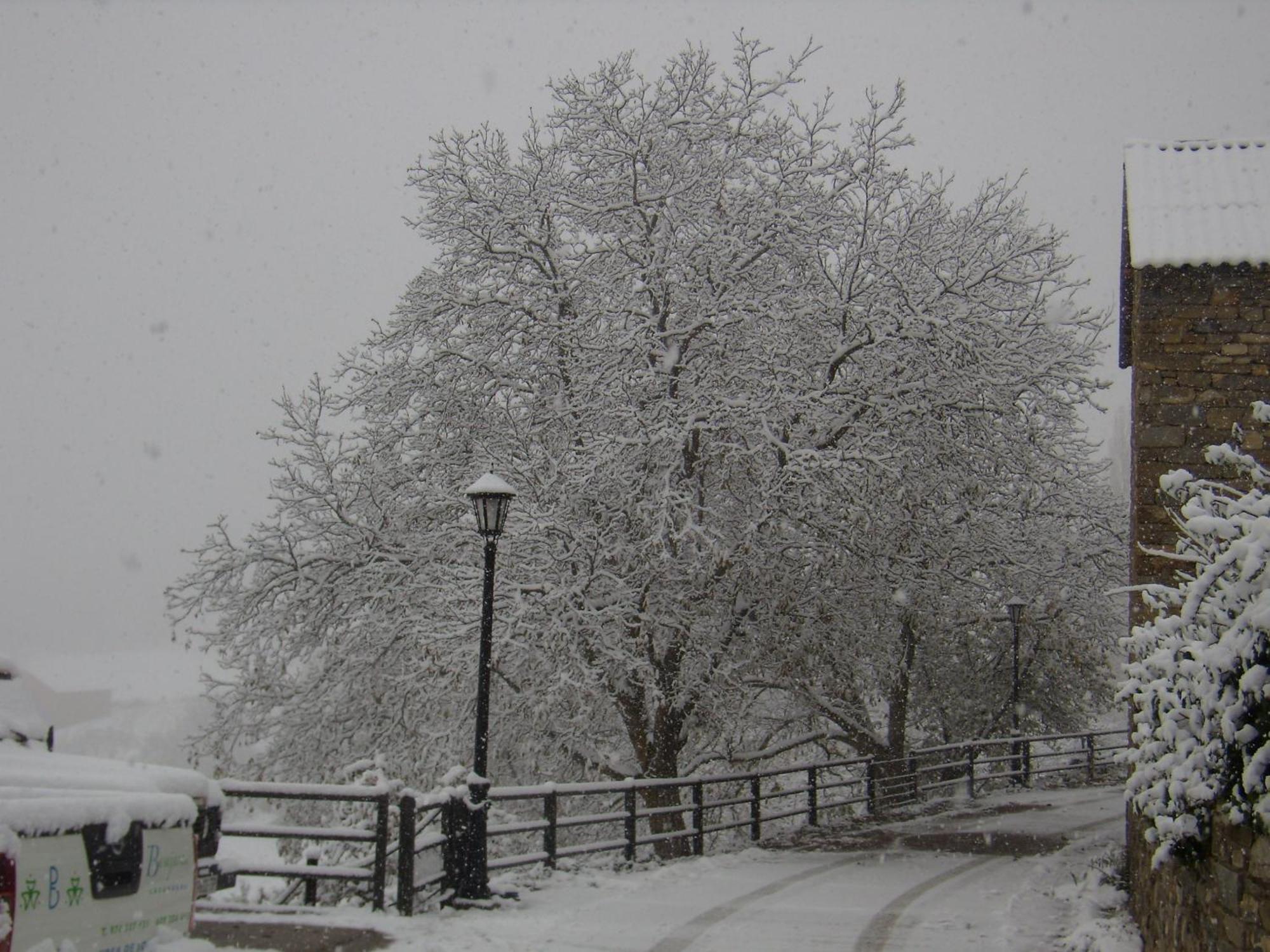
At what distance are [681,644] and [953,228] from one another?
7770 millimetres

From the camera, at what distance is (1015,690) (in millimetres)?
25578

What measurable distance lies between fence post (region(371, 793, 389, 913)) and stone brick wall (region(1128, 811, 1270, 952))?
576 cm

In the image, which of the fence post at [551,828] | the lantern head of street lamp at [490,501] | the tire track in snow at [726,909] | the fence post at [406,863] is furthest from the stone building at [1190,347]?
the fence post at [406,863]

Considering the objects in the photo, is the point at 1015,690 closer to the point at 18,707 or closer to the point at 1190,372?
the point at 1190,372

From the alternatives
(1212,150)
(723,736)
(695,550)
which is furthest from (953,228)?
(723,736)

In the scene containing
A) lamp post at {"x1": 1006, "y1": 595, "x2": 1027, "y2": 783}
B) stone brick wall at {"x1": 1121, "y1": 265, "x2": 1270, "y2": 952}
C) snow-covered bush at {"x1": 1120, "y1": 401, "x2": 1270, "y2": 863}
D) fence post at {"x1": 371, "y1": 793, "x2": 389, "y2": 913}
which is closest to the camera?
snow-covered bush at {"x1": 1120, "y1": 401, "x2": 1270, "y2": 863}

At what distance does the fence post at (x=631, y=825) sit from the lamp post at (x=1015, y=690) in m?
11.4

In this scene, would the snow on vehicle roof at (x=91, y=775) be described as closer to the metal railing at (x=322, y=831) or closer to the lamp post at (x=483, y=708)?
the metal railing at (x=322, y=831)

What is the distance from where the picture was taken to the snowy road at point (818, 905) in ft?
27.1

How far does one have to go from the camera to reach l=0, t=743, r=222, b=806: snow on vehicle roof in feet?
16.4

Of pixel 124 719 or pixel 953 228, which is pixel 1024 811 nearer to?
pixel 953 228

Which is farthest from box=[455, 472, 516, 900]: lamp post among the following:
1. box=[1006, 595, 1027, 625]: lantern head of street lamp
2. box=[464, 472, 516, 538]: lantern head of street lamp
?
box=[1006, 595, 1027, 625]: lantern head of street lamp

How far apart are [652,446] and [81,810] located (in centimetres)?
935

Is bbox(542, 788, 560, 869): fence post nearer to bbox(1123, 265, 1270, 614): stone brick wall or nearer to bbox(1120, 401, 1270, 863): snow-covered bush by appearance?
bbox(1123, 265, 1270, 614): stone brick wall
